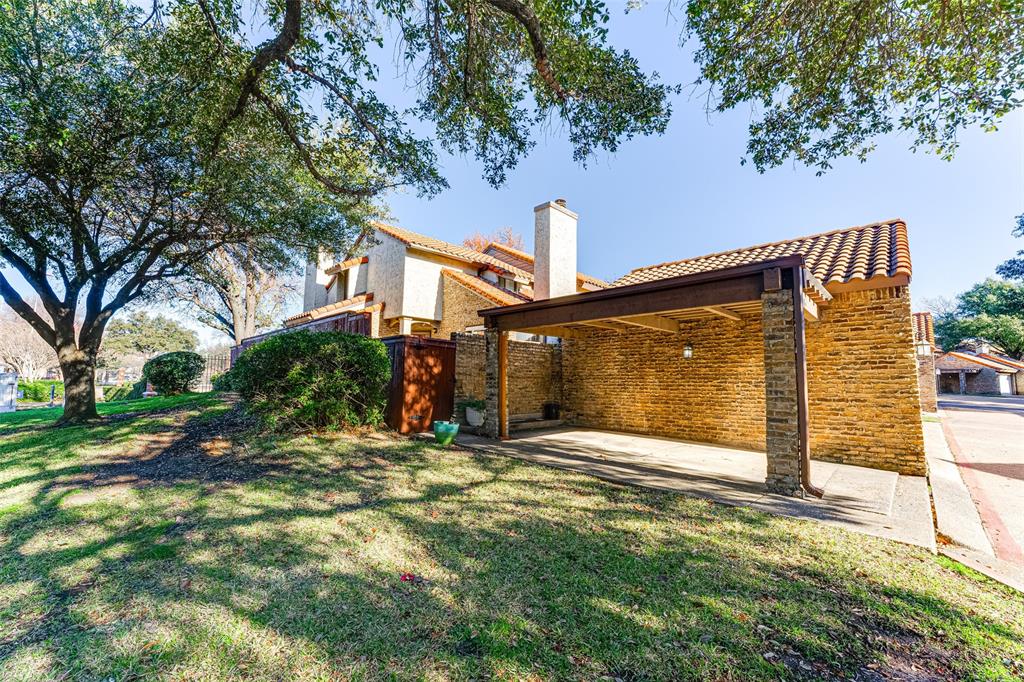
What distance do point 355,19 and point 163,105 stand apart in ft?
10.9

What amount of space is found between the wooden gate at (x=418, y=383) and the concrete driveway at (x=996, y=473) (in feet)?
29.8

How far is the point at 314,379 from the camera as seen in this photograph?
318 inches

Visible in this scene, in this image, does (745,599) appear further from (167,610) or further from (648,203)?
(648,203)

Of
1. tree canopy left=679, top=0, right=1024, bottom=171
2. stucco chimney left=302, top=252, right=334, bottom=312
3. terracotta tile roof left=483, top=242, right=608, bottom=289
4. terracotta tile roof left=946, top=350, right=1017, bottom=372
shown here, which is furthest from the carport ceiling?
terracotta tile roof left=946, top=350, right=1017, bottom=372

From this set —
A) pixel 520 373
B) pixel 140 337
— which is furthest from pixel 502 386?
pixel 140 337

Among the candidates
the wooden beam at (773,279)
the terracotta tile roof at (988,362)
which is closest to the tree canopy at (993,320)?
the terracotta tile roof at (988,362)

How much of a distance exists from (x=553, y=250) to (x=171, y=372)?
13.8 meters

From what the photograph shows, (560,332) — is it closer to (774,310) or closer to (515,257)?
(774,310)

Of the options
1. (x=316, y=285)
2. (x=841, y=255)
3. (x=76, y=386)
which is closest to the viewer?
(x=841, y=255)

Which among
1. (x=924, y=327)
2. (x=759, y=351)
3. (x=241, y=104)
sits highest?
(x=241, y=104)

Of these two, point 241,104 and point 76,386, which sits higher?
point 241,104

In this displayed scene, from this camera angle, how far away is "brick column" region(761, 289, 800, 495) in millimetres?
5316

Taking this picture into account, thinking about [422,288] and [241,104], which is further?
[422,288]

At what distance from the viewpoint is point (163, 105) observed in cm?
639
